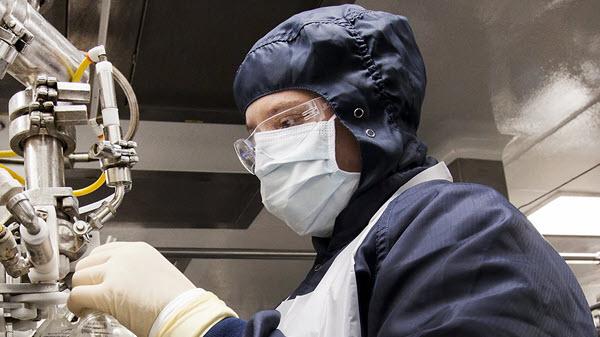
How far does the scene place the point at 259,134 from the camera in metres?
1.33

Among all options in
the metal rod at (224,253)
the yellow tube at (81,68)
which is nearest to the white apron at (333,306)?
the yellow tube at (81,68)

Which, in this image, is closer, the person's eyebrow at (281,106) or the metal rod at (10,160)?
the person's eyebrow at (281,106)

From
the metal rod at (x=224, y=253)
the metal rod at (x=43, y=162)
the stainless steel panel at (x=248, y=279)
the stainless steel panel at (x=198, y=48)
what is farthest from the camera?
the stainless steel panel at (x=248, y=279)

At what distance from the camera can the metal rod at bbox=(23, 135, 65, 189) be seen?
3.74 feet

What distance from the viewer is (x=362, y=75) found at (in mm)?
1224

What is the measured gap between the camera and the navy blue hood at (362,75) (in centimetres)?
121

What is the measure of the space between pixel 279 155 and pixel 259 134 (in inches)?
2.1

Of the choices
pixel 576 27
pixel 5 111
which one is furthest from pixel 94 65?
pixel 576 27

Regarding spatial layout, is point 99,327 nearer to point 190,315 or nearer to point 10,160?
point 190,315

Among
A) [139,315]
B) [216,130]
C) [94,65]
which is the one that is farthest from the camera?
[216,130]

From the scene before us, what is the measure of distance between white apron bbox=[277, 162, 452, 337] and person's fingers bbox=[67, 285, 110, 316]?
0.91 feet

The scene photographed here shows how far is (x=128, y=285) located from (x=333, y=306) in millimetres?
274

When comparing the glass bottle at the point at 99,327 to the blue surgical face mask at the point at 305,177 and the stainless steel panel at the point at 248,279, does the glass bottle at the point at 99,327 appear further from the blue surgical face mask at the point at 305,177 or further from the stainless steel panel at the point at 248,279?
the stainless steel panel at the point at 248,279

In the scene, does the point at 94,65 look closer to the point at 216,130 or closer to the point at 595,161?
the point at 216,130
